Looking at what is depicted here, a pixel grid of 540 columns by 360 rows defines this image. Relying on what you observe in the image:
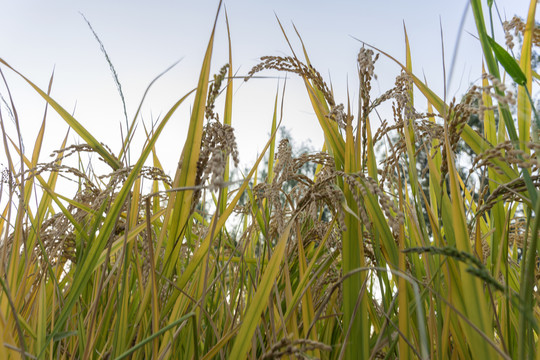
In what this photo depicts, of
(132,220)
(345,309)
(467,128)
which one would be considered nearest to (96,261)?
(132,220)

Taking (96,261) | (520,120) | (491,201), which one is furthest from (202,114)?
(520,120)

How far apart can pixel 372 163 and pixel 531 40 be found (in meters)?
0.62

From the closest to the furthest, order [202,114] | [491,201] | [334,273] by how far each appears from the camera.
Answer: [491,201] → [202,114] → [334,273]

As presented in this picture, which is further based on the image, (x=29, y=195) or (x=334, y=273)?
(x=29, y=195)

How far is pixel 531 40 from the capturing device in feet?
4.10

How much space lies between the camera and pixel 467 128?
1169 mm

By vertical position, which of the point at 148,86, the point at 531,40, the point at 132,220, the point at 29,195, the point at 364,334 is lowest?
the point at 364,334

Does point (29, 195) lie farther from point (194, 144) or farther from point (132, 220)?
point (194, 144)

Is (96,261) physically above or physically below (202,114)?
below

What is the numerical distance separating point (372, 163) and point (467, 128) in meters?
0.28

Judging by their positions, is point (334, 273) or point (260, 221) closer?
point (334, 273)

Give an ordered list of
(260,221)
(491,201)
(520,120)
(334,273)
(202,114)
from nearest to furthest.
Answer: (491,201), (202,114), (520,120), (334,273), (260,221)

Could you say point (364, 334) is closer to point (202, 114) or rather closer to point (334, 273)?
point (334, 273)

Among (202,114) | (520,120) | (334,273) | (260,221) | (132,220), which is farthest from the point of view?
(260,221)
